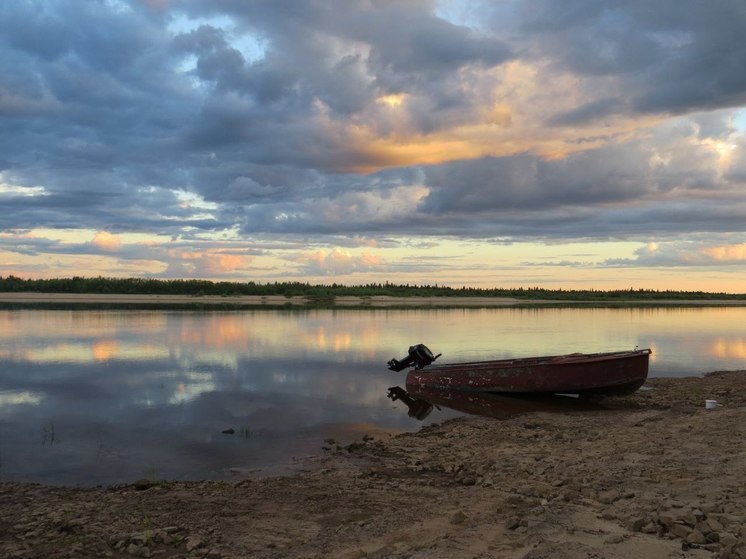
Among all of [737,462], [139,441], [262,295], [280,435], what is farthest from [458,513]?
[262,295]

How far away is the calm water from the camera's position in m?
10.6

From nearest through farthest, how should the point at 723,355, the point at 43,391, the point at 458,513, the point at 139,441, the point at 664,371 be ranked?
the point at 458,513, the point at 139,441, the point at 43,391, the point at 664,371, the point at 723,355

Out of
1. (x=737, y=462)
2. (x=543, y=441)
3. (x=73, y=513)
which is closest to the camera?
(x=73, y=513)

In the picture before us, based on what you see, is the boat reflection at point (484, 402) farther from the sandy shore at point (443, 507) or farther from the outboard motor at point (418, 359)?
the sandy shore at point (443, 507)

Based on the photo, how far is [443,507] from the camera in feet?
22.9

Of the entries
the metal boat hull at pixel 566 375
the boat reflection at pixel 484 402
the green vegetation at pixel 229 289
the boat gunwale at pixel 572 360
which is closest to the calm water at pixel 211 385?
the boat reflection at pixel 484 402

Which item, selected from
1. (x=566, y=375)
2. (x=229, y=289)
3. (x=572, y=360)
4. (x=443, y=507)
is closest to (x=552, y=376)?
(x=566, y=375)

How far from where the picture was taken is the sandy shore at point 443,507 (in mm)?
5602

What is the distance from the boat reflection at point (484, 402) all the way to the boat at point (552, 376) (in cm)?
21

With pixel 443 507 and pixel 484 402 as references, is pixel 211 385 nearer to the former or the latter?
pixel 484 402

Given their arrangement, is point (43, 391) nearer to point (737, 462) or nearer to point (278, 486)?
point (278, 486)

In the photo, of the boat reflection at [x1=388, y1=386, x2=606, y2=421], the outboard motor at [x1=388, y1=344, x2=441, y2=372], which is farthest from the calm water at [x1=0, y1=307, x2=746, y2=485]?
the outboard motor at [x1=388, y1=344, x2=441, y2=372]

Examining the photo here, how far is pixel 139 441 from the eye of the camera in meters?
11.6

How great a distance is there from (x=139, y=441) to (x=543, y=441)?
749 cm
